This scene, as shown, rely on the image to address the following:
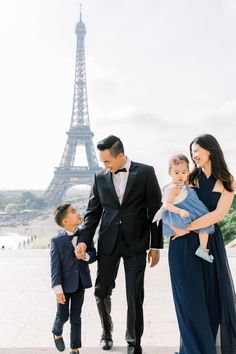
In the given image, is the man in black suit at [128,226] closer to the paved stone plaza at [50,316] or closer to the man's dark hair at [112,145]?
the man's dark hair at [112,145]

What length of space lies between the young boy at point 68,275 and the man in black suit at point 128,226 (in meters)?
0.11

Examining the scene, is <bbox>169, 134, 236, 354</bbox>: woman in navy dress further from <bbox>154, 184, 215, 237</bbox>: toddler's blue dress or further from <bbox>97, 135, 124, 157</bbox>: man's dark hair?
<bbox>97, 135, 124, 157</bbox>: man's dark hair

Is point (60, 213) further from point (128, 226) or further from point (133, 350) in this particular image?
point (133, 350)

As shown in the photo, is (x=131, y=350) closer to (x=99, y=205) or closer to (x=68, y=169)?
(x=99, y=205)

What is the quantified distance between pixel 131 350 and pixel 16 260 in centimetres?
639

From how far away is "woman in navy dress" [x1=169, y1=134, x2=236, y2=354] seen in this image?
275cm

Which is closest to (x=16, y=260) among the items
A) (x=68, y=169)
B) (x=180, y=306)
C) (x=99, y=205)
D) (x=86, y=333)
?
(x=86, y=333)

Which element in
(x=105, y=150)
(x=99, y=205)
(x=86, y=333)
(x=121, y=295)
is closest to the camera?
(x=105, y=150)

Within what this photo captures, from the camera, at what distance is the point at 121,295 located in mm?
5633

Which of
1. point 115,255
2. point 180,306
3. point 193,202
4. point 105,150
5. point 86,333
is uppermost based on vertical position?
point 105,150

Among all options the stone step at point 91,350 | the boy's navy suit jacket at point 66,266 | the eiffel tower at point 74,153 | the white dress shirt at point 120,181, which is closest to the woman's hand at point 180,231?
the white dress shirt at point 120,181

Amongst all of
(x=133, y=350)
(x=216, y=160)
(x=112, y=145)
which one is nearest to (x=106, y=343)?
(x=133, y=350)

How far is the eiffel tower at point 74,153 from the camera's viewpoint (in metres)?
57.0

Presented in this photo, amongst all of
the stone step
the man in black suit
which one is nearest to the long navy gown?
the man in black suit
